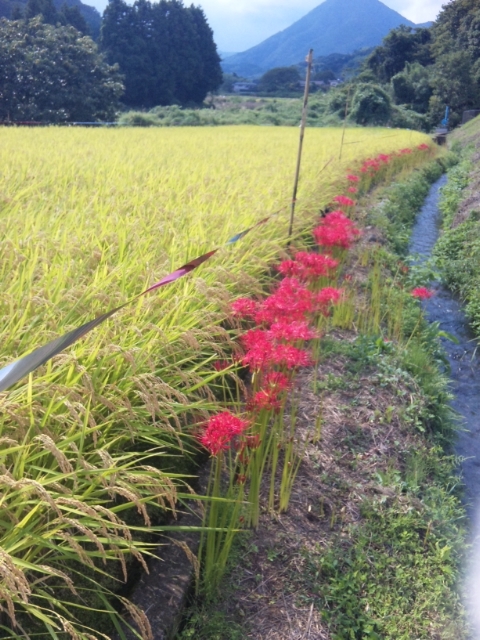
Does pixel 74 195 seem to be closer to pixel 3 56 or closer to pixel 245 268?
pixel 245 268

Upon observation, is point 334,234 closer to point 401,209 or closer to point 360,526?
point 360,526

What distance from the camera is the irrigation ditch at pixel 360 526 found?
67.4 inches

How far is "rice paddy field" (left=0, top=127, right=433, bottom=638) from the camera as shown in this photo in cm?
135

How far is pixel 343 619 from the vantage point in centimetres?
176

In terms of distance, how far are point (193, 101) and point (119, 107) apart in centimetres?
1715

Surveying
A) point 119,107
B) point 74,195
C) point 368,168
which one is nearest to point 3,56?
point 119,107

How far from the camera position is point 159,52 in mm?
35219

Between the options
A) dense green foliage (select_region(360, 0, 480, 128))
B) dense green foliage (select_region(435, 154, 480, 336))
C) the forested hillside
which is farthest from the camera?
dense green foliage (select_region(360, 0, 480, 128))

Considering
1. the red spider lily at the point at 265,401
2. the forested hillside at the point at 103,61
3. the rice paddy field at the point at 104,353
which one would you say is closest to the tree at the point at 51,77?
the forested hillside at the point at 103,61

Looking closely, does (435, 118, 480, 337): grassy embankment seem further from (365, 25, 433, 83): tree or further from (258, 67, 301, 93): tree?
(258, 67, 301, 93): tree

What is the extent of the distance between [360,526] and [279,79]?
52.2 m

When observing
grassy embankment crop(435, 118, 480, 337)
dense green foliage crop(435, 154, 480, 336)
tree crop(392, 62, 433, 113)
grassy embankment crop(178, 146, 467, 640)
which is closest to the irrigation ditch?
grassy embankment crop(178, 146, 467, 640)

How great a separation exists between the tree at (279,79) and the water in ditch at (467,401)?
1731 inches

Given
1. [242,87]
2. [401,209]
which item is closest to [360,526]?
[401,209]
